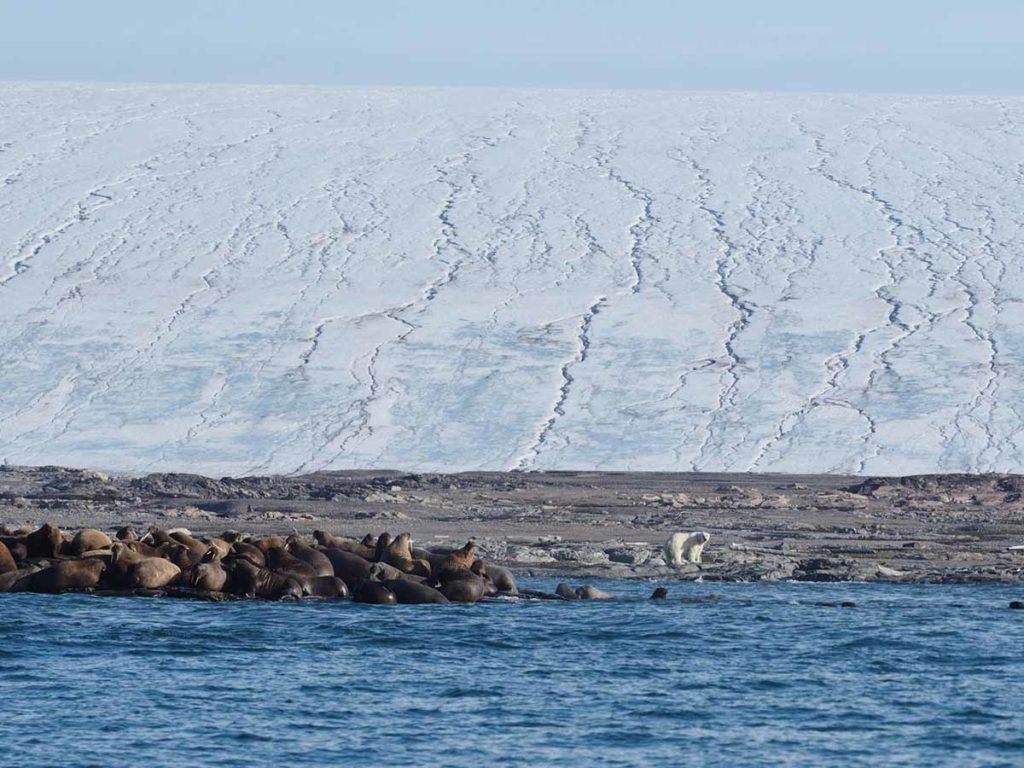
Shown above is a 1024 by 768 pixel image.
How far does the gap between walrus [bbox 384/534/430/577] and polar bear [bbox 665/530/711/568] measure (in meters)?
2.82

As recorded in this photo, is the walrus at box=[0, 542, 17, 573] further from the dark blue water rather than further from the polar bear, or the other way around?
the polar bear

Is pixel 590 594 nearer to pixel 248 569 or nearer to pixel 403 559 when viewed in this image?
pixel 403 559

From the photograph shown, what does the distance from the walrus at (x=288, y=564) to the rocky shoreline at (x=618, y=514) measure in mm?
2605

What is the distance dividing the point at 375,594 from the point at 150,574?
7.53ft

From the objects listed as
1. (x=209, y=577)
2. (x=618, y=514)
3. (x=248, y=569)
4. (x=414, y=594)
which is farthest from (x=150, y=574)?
(x=618, y=514)

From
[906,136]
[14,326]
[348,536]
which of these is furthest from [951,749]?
[906,136]

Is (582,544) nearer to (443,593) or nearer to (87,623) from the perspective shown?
(443,593)

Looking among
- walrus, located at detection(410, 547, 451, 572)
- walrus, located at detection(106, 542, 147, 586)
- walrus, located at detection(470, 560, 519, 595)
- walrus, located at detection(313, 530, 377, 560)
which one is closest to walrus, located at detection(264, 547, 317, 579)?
walrus, located at detection(313, 530, 377, 560)

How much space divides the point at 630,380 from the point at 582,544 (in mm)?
9954

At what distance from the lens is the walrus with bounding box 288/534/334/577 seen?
704 inches

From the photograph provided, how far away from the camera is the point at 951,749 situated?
11969 mm

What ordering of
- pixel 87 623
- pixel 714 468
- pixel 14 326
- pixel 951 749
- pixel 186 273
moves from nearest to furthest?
pixel 951 749, pixel 87 623, pixel 714 468, pixel 14 326, pixel 186 273

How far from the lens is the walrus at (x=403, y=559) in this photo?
18.0 meters

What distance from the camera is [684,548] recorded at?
19469 mm
